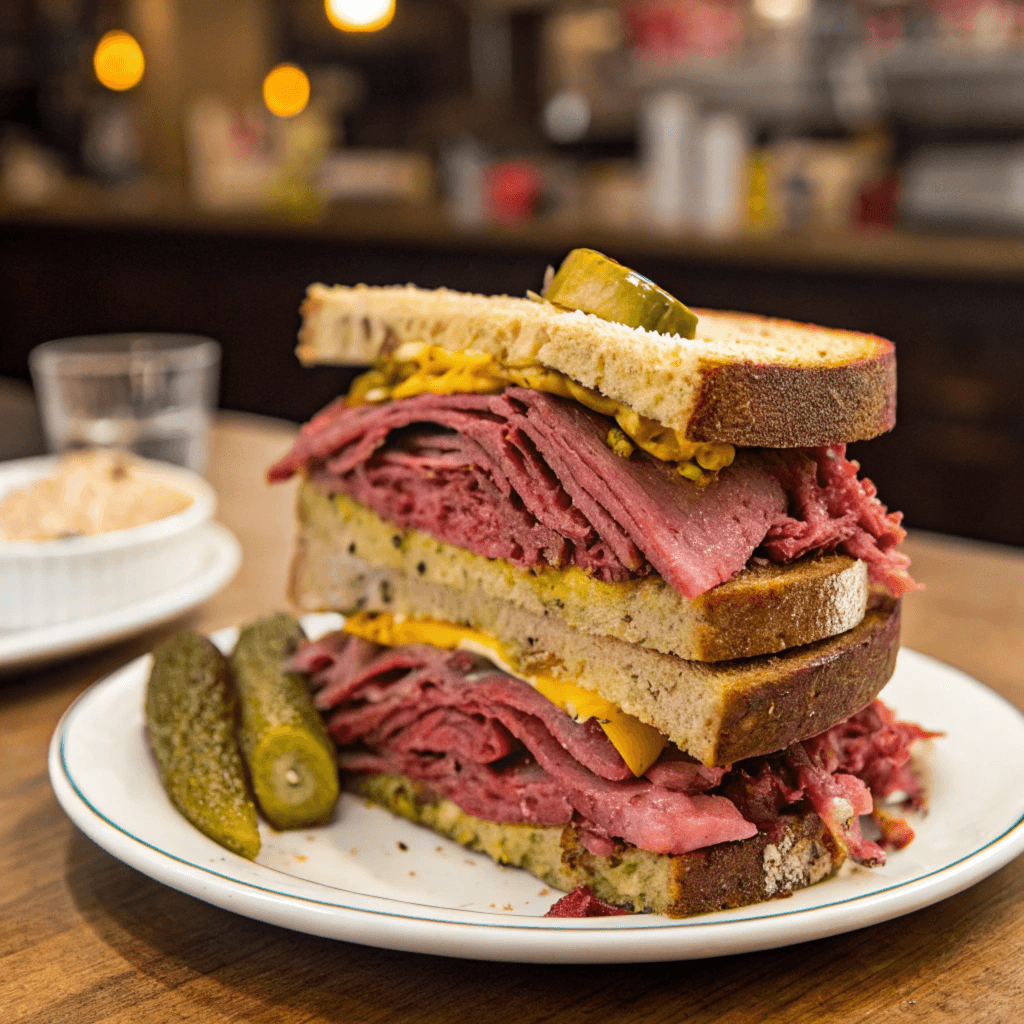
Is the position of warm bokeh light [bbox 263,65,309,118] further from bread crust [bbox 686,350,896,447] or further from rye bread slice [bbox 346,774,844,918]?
rye bread slice [bbox 346,774,844,918]

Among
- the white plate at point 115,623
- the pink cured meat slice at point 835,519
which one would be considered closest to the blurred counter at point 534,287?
→ the white plate at point 115,623

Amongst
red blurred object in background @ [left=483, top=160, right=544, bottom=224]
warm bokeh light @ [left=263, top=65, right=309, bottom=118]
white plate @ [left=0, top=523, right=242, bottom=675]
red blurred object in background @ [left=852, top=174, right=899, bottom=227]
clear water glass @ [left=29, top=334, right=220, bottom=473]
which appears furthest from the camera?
warm bokeh light @ [left=263, top=65, right=309, bottom=118]

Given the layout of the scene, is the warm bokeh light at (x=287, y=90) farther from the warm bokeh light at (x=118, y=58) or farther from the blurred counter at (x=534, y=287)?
the blurred counter at (x=534, y=287)

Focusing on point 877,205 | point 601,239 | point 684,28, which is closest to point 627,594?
point 601,239

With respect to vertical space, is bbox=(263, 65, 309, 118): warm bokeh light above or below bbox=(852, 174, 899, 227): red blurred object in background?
above

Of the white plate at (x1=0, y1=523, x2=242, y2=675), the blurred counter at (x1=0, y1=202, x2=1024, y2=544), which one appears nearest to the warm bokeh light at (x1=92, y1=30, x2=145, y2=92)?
the blurred counter at (x1=0, y1=202, x2=1024, y2=544)
